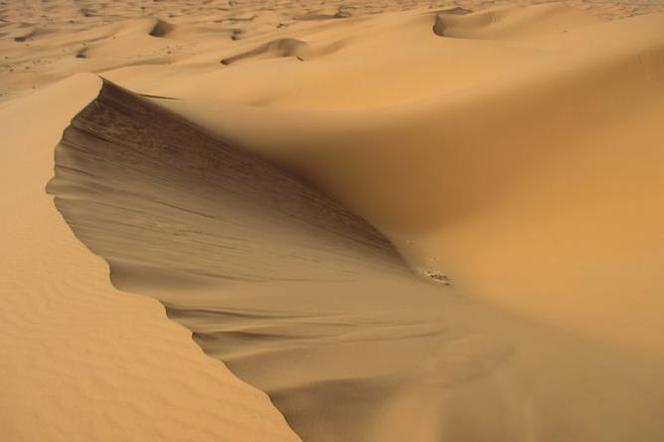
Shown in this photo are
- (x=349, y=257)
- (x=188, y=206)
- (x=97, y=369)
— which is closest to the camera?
(x=97, y=369)

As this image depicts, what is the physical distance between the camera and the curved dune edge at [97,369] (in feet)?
7.00

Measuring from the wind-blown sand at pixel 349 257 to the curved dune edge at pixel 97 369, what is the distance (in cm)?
1

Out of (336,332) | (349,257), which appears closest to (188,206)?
(349,257)

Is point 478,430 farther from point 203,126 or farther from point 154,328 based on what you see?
point 203,126

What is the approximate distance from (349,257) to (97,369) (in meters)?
3.23

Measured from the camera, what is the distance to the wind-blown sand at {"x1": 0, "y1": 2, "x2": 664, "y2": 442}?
7.57ft

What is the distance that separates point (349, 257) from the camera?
17.9 feet

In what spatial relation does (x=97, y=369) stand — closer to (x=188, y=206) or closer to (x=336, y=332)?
(x=336, y=332)

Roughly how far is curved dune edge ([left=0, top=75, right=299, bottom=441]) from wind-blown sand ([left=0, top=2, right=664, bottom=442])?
0.4 inches

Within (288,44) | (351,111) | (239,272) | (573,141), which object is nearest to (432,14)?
(288,44)

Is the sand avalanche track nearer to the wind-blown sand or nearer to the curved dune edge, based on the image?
the wind-blown sand

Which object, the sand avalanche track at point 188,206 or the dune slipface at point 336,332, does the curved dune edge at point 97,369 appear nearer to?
the dune slipface at point 336,332

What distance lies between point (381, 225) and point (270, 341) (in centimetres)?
514

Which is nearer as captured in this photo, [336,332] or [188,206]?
[336,332]
